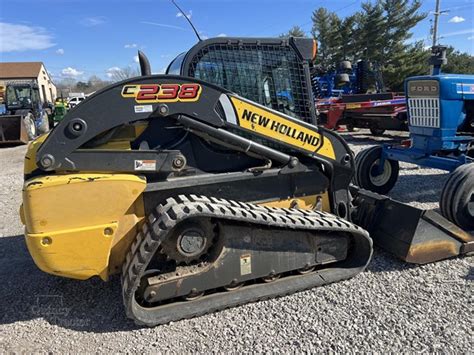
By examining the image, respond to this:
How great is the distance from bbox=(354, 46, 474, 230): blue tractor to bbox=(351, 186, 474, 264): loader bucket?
153 cm

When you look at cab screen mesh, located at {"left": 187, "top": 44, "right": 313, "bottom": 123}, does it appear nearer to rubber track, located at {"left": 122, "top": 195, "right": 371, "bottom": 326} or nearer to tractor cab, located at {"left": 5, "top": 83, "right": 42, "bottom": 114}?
rubber track, located at {"left": 122, "top": 195, "right": 371, "bottom": 326}

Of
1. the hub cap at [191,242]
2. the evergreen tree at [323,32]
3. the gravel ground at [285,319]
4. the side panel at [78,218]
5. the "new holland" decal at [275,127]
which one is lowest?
the gravel ground at [285,319]

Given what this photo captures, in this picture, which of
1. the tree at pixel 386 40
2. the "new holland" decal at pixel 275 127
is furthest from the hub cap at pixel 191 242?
the tree at pixel 386 40

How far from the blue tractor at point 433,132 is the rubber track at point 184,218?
2.75 m

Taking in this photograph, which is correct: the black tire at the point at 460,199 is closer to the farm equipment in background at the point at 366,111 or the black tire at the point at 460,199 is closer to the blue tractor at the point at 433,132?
the blue tractor at the point at 433,132

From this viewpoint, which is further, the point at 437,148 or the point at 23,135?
the point at 23,135

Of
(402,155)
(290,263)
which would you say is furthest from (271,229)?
(402,155)

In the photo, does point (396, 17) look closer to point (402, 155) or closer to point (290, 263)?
point (402, 155)

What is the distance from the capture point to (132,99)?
3043 millimetres

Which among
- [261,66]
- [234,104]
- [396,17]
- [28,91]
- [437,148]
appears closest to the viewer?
[234,104]

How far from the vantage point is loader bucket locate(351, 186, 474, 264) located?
3.73 meters

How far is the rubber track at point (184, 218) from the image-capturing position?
2.86 metres

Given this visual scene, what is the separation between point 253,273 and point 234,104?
4.75 ft

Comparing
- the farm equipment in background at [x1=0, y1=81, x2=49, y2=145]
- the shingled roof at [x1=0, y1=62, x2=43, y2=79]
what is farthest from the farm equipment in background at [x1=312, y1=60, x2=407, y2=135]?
the shingled roof at [x1=0, y1=62, x2=43, y2=79]
